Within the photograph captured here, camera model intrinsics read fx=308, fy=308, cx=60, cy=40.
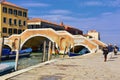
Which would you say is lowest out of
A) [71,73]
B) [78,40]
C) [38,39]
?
[71,73]

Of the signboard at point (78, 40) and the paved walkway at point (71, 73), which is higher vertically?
the signboard at point (78, 40)

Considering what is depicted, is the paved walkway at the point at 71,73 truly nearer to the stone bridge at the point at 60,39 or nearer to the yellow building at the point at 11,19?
the stone bridge at the point at 60,39

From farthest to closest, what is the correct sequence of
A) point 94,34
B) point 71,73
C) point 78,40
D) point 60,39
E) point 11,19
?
1. point 94,34
2. point 11,19
3. point 60,39
4. point 78,40
5. point 71,73

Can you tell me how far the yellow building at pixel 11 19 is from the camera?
5338 cm

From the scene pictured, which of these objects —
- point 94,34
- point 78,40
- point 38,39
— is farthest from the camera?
point 94,34

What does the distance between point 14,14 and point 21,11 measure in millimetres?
2742

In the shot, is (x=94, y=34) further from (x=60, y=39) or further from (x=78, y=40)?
(x=78, y=40)

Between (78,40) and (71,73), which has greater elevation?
(78,40)

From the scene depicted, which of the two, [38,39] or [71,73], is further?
[38,39]

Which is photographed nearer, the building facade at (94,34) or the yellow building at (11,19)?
the yellow building at (11,19)

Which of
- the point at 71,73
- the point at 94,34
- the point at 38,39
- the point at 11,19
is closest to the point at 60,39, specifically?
the point at 38,39

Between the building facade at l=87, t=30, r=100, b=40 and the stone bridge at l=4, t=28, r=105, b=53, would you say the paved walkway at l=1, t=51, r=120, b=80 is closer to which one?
the stone bridge at l=4, t=28, r=105, b=53

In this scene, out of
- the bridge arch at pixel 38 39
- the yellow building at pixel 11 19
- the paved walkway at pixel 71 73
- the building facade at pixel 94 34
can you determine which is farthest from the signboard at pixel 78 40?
the building facade at pixel 94 34

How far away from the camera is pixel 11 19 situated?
55.7 m
